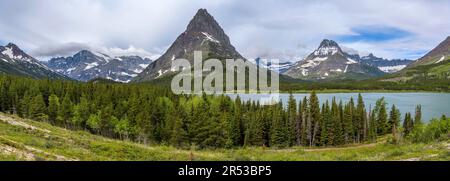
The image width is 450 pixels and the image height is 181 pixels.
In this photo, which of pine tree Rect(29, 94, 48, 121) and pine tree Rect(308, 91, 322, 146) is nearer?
pine tree Rect(308, 91, 322, 146)

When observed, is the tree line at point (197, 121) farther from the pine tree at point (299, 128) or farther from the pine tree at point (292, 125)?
the pine tree at point (299, 128)

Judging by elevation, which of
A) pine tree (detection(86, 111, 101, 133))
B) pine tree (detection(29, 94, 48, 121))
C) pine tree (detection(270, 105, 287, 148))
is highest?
pine tree (detection(29, 94, 48, 121))

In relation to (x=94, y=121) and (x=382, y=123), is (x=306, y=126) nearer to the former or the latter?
(x=382, y=123)

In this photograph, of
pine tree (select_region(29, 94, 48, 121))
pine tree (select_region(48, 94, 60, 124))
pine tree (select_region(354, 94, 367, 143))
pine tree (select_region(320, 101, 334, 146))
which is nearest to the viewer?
pine tree (select_region(320, 101, 334, 146))

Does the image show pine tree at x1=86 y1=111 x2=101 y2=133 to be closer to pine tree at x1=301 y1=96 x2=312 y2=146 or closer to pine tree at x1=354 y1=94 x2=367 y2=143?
pine tree at x1=301 y1=96 x2=312 y2=146

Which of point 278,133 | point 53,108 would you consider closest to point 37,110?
point 53,108

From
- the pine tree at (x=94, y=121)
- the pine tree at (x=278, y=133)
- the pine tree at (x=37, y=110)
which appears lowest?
the pine tree at (x=278, y=133)

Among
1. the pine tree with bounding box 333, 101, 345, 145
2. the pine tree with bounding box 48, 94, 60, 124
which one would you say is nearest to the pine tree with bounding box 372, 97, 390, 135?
the pine tree with bounding box 333, 101, 345, 145

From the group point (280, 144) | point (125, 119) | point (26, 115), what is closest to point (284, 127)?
point (280, 144)

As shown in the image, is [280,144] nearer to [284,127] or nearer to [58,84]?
[284,127]

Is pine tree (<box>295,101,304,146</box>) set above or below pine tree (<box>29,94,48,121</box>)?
below

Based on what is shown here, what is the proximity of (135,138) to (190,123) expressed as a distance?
57.0 ft

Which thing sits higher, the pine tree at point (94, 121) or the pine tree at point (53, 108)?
the pine tree at point (53, 108)

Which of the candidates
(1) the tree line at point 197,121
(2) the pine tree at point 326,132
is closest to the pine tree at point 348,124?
(1) the tree line at point 197,121
